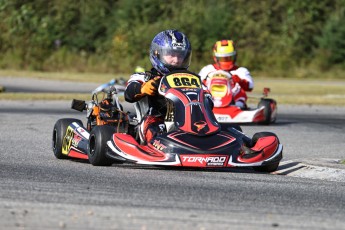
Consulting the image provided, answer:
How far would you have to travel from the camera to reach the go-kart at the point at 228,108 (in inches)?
688

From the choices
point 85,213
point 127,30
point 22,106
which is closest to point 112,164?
point 85,213

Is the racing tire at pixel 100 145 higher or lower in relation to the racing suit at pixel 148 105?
lower

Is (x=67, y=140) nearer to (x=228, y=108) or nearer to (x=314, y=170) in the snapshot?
(x=314, y=170)

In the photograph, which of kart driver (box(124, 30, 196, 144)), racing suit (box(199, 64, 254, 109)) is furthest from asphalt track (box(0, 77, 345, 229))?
racing suit (box(199, 64, 254, 109))

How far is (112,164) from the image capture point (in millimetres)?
10383

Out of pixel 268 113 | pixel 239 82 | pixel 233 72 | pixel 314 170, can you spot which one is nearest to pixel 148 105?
pixel 314 170

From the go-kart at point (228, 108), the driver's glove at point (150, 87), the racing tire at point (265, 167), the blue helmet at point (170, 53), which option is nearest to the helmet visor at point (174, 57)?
the blue helmet at point (170, 53)

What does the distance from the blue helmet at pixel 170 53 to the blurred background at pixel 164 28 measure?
1050 inches

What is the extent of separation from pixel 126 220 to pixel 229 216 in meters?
0.74

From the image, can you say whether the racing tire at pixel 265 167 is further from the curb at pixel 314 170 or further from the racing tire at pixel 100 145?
the racing tire at pixel 100 145

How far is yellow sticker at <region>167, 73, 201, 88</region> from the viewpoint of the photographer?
399 inches

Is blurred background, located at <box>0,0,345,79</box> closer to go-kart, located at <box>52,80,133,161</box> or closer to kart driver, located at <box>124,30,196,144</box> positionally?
go-kart, located at <box>52,80,133,161</box>

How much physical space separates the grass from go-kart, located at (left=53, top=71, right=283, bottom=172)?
533 inches

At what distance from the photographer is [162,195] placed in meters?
7.66
